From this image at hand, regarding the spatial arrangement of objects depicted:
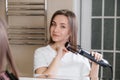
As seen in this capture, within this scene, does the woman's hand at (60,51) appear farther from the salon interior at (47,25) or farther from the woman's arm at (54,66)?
the salon interior at (47,25)

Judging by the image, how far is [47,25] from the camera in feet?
3.83

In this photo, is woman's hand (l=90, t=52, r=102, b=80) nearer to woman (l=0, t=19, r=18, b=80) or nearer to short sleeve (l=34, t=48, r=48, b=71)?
short sleeve (l=34, t=48, r=48, b=71)

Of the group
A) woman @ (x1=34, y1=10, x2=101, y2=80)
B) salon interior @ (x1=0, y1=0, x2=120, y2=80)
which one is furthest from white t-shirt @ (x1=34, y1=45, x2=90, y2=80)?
salon interior @ (x1=0, y1=0, x2=120, y2=80)

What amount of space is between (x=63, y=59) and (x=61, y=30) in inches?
5.1

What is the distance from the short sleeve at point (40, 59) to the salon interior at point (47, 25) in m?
0.08

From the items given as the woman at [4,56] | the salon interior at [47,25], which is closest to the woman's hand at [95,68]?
the salon interior at [47,25]

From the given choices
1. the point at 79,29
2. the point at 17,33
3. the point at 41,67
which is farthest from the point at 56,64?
the point at 17,33

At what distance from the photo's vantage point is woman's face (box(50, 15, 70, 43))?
3.18ft

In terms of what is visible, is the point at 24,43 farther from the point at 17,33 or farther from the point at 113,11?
the point at 113,11

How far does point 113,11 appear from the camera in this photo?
1136 millimetres

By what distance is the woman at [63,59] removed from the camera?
0.95 m

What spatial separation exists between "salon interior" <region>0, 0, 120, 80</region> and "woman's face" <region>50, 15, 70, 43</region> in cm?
13

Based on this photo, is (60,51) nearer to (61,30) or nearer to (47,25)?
(61,30)

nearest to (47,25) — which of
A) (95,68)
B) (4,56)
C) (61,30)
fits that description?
(61,30)
